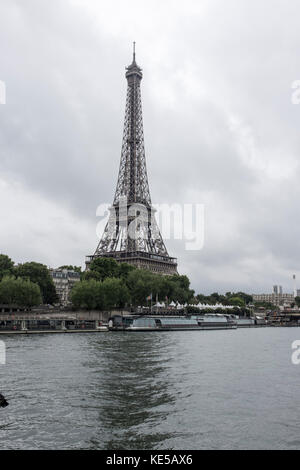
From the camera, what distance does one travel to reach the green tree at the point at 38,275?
120 meters

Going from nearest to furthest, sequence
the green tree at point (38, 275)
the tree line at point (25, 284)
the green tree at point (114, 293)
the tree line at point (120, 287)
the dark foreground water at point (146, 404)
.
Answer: the dark foreground water at point (146, 404), the tree line at point (25, 284), the tree line at point (120, 287), the green tree at point (114, 293), the green tree at point (38, 275)

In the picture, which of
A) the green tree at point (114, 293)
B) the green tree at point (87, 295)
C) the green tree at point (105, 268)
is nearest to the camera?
the green tree at point (87, 295)

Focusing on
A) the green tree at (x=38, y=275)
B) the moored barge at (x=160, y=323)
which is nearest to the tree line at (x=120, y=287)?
the moored barge at (x=160, y=323)

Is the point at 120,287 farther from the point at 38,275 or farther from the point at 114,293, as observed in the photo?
the point at 38,275

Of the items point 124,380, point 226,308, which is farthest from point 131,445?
point 226,308

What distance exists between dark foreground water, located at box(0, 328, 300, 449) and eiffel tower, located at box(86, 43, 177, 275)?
117 metres

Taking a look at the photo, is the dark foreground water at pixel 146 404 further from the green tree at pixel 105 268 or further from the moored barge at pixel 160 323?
the green tree at pixel 105 268

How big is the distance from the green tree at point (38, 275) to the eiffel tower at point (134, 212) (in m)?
32.6

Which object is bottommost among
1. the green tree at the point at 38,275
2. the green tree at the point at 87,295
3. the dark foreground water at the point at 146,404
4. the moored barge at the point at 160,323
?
the moored barge at the point at 160,323

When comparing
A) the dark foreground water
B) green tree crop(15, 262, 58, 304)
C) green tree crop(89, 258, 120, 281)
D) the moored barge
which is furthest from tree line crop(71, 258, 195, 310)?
the dark foreground water

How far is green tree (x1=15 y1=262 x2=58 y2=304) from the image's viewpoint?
11988 cm

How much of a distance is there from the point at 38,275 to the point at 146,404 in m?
102

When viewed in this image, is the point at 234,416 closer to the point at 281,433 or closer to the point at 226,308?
the point at 281,433

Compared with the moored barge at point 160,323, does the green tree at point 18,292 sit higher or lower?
higher
